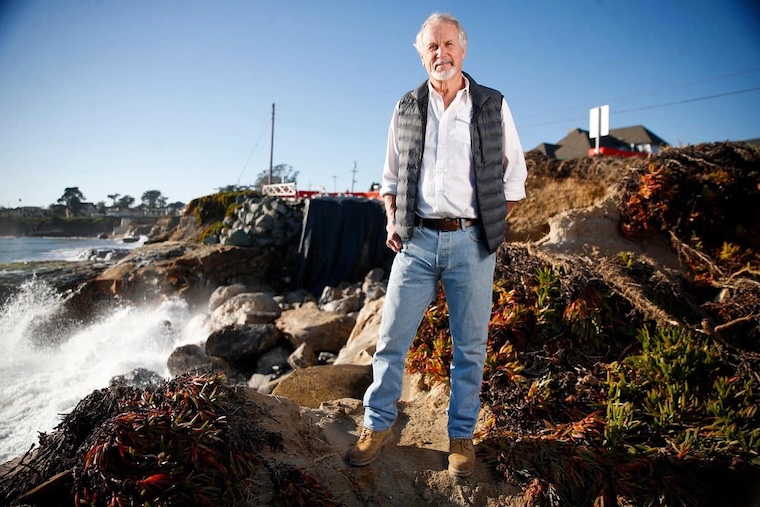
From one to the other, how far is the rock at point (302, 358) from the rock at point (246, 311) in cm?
184

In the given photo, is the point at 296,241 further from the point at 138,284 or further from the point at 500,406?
the point at 500,406

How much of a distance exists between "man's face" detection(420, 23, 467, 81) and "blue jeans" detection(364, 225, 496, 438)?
0.84 m

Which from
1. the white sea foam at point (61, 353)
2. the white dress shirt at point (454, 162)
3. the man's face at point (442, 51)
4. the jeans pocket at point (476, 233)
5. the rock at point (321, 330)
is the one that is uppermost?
the man's face at point (442, 51)

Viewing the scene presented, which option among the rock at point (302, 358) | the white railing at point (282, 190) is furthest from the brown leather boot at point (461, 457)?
the white railing at point (282, 190)

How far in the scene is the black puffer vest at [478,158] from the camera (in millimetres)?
2318

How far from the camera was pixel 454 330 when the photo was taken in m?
2.46

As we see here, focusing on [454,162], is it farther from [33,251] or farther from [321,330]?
[33,251]

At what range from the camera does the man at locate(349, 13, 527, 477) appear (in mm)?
2320

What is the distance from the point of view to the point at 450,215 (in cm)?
233

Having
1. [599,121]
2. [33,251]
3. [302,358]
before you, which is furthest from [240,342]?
[33,251]

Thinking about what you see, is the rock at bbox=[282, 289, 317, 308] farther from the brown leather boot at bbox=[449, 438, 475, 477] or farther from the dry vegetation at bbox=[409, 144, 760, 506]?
the brown leather boot at bbox=[449, 438, 475, 477]

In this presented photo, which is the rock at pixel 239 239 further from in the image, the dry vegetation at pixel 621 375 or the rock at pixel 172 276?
the dry vegetation at pixel 621 375

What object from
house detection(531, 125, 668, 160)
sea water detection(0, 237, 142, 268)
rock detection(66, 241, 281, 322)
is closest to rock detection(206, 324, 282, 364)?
rock detection(66, 241, 281, 322)

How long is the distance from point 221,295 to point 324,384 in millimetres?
6590
